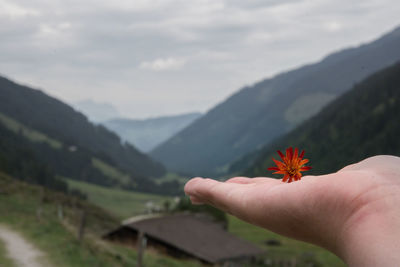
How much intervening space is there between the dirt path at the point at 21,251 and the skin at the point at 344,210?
17.7 meters

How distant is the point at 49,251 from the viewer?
66.0 feet

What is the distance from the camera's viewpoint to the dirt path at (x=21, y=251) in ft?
58.7

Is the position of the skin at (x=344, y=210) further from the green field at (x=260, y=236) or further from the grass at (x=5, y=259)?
the green field at (x=260, y=236)

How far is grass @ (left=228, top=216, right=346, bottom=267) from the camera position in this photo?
8500 cm

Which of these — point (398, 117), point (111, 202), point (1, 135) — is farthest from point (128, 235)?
point (398, 117)

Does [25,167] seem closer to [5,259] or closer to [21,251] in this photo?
[21,251]

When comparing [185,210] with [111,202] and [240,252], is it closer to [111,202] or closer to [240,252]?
[240,252]

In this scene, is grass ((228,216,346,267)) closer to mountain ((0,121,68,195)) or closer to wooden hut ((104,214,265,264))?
wooden hut ((104,214,265,264))

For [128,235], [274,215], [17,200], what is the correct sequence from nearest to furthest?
[274,215] → [17,200] → [128,235]

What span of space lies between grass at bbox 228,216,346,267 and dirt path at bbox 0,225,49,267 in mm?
58632

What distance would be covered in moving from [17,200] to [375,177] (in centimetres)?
4221

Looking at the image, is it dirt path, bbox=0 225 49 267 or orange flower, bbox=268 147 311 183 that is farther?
dirt path, bbox=0 225 49 267

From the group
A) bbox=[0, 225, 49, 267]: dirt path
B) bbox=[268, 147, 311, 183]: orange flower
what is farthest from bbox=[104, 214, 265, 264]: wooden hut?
bbox=[268, 147, 311, 183]: orange flower

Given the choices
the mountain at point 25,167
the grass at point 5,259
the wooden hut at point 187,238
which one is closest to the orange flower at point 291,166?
the grass at point 5,259
